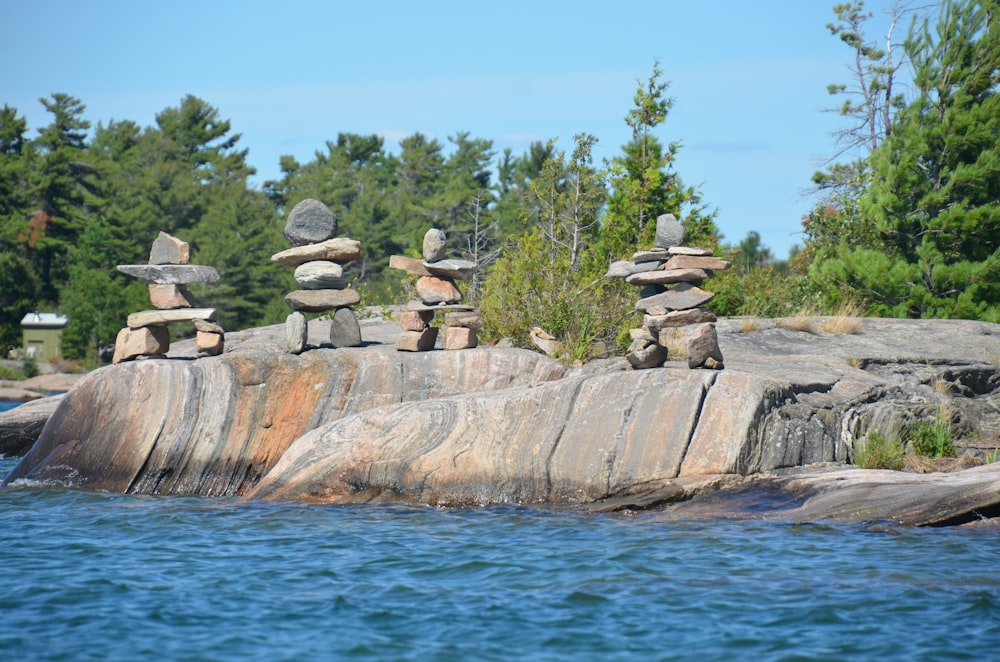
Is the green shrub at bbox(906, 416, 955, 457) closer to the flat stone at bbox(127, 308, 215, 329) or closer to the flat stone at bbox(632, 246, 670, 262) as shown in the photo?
the flat stone at bbox(632, 246, 670, 262)

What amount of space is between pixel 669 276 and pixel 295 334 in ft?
19.7

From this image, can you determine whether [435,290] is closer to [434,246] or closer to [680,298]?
[434,246]

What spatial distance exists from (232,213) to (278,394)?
41495 millimetres

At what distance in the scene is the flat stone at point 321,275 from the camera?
17.8 meters

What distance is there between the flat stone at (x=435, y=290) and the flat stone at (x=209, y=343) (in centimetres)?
334

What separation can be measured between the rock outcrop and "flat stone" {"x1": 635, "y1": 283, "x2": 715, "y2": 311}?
39.4 inches

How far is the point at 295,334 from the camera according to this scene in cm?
1725

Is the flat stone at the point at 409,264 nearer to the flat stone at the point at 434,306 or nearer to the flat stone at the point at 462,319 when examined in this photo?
the flat stone at the point at 434,306

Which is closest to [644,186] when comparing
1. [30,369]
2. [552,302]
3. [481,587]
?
[552,302]

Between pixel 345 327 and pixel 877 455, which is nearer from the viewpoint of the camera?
pixel 877 455

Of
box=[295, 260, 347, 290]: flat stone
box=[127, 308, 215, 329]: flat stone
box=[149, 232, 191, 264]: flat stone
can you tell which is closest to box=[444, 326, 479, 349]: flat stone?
box=[295, 260, 347, 290]: flat stone

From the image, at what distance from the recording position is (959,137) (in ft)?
81.1

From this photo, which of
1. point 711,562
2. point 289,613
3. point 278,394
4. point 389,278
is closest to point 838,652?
point 711,562

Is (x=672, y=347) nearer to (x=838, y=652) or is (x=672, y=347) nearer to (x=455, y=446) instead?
(x=455, y=446)
